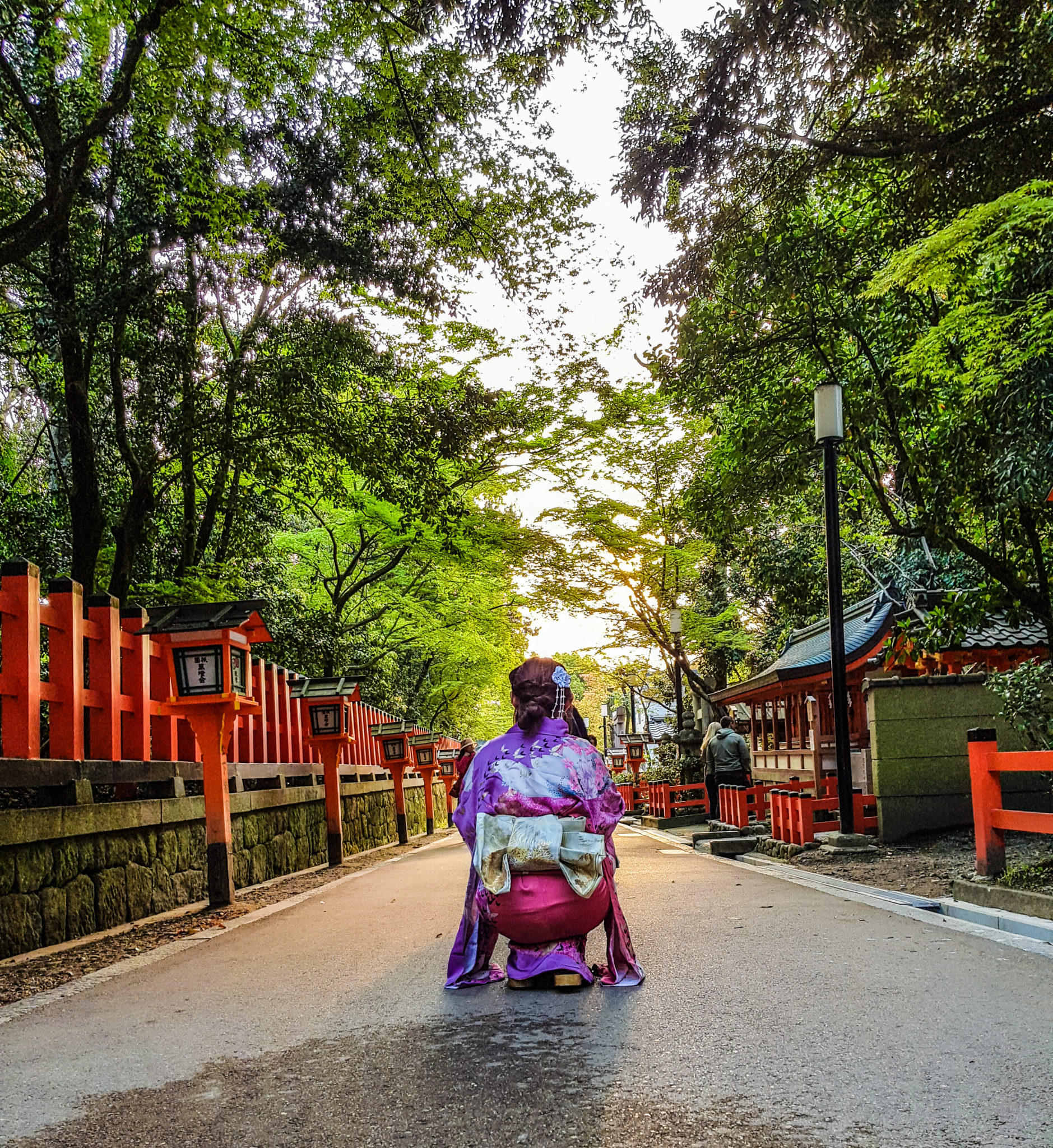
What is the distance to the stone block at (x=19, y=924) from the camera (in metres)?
6.75

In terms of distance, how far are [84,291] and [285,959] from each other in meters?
9.01

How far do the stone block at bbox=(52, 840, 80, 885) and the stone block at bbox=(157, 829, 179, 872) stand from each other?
162 centimetres

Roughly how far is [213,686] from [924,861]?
757cm

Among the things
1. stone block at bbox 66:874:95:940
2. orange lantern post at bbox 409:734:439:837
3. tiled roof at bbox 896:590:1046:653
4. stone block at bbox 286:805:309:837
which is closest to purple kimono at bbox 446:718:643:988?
stone block at bbox 66:874:95:940

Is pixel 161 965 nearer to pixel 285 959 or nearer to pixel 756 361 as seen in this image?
pixel 285 959

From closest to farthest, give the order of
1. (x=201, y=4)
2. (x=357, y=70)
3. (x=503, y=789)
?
1. (x=503, y=789)
2. (x=201, y=4)
3. (x=357, y=70)

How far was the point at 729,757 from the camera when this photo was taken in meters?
18.2

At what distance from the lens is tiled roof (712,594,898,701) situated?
16250 millimetres

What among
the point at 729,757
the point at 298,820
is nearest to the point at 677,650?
the point at 729,757

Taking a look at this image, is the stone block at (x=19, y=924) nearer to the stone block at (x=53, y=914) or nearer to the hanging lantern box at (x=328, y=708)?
the stone block at (x=53, y=914)

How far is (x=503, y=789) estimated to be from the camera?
17.1ft

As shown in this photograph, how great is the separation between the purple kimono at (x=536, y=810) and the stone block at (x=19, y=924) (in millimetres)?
3272

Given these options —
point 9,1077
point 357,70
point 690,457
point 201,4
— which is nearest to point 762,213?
point 357,70

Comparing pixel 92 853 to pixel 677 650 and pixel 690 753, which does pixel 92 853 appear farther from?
pixel 690 753
